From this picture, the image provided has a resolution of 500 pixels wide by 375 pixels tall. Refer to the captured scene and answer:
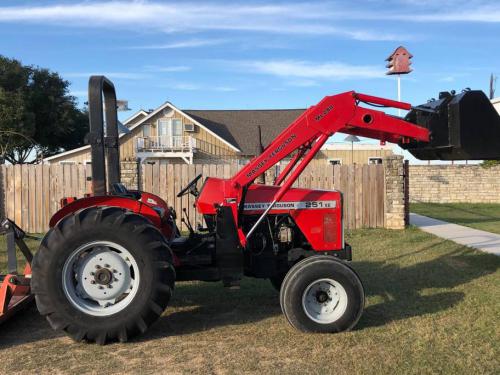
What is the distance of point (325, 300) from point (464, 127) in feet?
7.63

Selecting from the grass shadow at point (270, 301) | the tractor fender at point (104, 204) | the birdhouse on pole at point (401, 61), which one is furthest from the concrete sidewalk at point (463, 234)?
the birdhouse on pole at point (401, 61)

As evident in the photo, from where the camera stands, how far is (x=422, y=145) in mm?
5711

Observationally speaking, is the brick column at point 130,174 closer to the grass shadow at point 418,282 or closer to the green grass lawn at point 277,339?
the green grass lawn at point 277,339

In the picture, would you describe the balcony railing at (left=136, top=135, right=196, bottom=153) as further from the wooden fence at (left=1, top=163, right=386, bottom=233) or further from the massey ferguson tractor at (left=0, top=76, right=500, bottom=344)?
the massey ferguson tractor at (left=0, top=76, right=500, bottom=344)

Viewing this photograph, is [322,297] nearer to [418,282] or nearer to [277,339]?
[277,339]

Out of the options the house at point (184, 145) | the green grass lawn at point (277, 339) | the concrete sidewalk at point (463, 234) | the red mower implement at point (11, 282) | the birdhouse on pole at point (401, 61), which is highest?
the birdhouse on pole at point (401, 61)

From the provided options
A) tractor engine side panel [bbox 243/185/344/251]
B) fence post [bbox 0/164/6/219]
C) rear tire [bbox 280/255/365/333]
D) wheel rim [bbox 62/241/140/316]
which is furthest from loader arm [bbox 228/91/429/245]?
fence post [bbox 0/164/6/219]

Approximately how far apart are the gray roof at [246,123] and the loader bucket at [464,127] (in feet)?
98.2

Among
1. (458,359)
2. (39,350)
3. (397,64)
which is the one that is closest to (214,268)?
(39,350)

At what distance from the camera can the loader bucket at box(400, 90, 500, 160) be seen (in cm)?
548

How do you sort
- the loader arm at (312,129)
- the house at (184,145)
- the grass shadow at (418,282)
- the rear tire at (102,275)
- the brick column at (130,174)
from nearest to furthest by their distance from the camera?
the rear tire at (102,275), the loader arm at (312,129), the grass shadow at (418,282), the brick column at (130,174), the house at (184,145)

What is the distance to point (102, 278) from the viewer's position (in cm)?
470

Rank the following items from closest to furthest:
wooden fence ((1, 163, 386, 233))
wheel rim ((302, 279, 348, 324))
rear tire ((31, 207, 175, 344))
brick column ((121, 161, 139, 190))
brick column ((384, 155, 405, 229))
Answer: rear tire ((31, 207, 175, 344)) → wheel rim ((302, 279, 348, 324)) → wooden fence ((1, 163, 386, 233)) → brick column ((121, 161, 139, 190)) → brick column ((384, 155, 405, 229))

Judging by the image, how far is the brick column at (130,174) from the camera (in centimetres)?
1275
